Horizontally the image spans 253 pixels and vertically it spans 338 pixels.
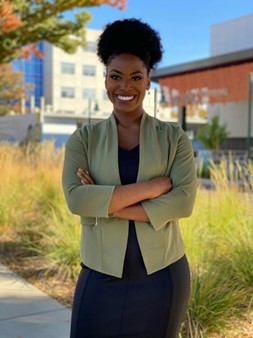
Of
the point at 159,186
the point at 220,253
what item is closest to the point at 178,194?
the point at 159,186

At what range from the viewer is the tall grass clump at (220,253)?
335cm

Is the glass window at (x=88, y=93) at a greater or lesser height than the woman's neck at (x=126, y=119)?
greater

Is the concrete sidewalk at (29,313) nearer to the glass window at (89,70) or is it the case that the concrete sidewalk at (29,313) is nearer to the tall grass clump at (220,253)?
the tall grass clump at (220,253)

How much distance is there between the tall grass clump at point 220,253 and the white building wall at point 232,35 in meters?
21.2

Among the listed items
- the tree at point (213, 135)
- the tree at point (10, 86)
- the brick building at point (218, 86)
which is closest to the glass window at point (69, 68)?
the tree at point (10, 86)

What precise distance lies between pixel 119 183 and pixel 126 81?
0.45m

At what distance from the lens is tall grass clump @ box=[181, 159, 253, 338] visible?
335cm

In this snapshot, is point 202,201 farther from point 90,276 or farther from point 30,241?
point 90,276

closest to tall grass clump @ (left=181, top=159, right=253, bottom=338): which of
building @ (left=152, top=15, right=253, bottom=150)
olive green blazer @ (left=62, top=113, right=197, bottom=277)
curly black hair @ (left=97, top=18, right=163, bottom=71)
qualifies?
olive green blazer @ (left=62, top=113, right=197, bottom=277)

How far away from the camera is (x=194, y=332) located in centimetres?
319

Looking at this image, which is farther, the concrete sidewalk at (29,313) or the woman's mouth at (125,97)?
the concrete sidewalk at (29,313)

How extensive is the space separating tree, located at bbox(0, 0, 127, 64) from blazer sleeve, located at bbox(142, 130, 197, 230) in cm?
747

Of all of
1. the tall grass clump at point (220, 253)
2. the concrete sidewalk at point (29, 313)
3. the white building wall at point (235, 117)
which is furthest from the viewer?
the white building wall at point (235, 117)

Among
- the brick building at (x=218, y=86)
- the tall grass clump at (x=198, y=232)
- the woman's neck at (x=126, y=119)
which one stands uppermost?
the brick building at (x=218, y=86)
